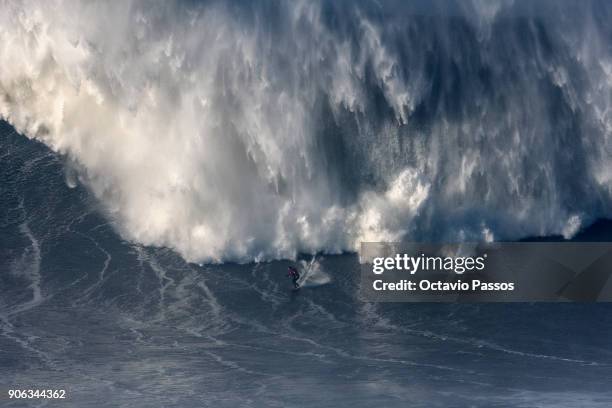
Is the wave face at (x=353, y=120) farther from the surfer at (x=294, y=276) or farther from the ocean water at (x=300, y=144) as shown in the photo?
the surfer at (x=294, y=276)

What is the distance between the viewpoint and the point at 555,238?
31797 mm

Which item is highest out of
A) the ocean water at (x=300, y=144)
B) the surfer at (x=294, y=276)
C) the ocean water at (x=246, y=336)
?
the ocean water at (x=300, y=144)

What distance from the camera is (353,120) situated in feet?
106

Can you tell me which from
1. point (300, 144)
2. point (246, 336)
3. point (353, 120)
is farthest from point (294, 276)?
point (353, 120)

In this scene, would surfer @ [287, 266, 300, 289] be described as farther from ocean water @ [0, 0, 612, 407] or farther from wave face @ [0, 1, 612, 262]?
wave face @ [0, 1, 612, 262]

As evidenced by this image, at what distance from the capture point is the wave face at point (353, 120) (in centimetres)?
3162

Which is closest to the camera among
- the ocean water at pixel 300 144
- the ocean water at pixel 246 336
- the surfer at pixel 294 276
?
Result: the ocean water at pixel 246 336

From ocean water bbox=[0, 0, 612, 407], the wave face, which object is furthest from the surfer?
the wave face

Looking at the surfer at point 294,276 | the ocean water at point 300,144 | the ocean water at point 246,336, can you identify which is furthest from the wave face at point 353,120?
the surfer at point 294,276

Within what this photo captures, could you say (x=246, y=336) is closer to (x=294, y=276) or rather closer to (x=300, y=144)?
(x=294, y=276)

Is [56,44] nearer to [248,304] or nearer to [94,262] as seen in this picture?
[94,262]

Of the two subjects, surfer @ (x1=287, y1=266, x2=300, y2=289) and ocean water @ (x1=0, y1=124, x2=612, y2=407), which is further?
surfer @ (x1=287, y1=266, x2=300, y2=289)

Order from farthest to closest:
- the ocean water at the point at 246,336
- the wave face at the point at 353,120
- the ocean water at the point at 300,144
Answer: the wave face at the point at 353,120
the ocean water at the point at 300,144
the ocean water at the point at 246,336

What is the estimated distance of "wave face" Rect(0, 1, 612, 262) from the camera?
3162 cm
